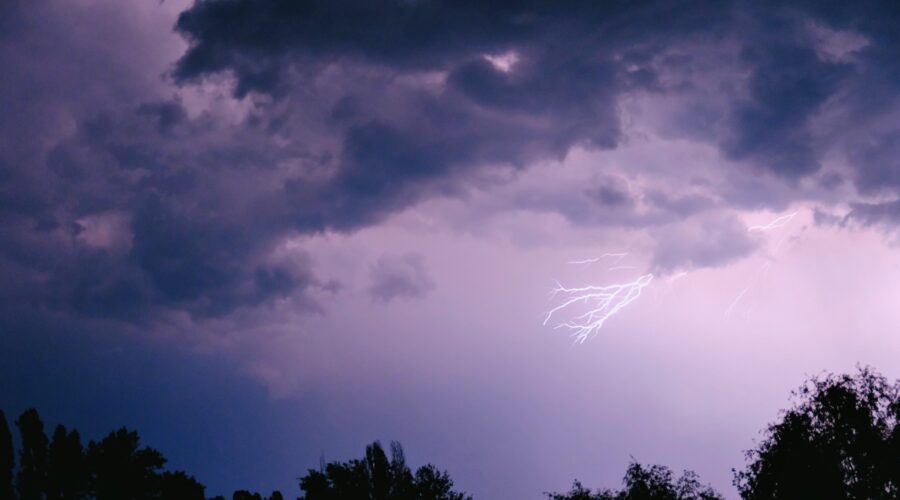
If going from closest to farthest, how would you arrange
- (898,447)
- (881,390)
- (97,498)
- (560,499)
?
(898,447) < (881,390) < (97,498) < (560,499)

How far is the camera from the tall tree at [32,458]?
56.5m

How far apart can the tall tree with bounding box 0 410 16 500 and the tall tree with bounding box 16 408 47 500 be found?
94cm

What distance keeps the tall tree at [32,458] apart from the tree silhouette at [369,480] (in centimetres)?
2393

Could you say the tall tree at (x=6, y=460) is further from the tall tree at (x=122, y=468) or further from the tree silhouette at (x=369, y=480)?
the tree silhouette at (x=369, y=480)

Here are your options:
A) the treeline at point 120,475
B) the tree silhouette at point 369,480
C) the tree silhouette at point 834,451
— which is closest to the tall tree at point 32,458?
the treeline at point 120,475

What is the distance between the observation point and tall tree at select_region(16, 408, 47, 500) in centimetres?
5645

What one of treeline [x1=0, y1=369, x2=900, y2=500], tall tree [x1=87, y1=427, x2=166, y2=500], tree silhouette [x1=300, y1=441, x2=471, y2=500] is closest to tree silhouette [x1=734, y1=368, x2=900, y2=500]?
treeline [x1=0, y1=369, x2=900, y2=500]

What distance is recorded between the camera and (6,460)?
55312 mm

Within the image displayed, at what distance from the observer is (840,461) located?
43031 millimetres

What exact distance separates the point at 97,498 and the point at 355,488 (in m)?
24.0

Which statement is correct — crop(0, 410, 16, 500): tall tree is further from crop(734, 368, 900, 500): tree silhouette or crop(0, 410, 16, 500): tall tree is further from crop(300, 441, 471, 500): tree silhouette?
crop(734, 368, 900, 500): tree silhouette

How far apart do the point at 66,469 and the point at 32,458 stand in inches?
117

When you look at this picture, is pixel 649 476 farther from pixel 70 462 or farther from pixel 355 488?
pixel 70 462

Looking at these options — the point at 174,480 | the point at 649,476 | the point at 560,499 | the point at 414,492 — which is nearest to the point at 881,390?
the point at 649,476
